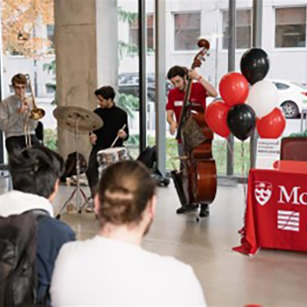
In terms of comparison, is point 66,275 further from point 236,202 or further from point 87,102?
point 87,102

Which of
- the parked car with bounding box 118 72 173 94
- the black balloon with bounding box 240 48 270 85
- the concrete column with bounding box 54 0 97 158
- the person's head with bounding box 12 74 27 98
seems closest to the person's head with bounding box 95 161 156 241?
the black balloon with bounding box 240 48 270 85

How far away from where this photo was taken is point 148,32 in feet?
24.1

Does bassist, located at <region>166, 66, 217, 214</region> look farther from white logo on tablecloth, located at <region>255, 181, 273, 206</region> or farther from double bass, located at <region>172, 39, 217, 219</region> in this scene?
white logo on tablecloth, located at <region>255, 181, 273, 206</region>

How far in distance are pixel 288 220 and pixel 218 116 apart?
0.96 meters

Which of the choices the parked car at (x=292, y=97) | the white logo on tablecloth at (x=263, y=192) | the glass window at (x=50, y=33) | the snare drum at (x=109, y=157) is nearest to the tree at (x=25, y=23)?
the glass window at (x=50, y=33)

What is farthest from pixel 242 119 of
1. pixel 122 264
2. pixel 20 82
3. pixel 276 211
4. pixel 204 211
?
pixel 20 82

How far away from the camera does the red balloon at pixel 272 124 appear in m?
4.23

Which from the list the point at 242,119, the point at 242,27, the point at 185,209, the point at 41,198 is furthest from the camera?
the point at 242,27

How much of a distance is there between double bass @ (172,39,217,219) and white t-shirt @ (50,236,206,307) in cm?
335

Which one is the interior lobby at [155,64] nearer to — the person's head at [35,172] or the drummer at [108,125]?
the drummer at [108,125]

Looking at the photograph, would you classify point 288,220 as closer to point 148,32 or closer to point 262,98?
point 262,98

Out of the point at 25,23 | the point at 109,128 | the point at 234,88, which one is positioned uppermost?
the point at 25,23

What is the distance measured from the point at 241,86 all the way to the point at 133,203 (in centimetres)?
276

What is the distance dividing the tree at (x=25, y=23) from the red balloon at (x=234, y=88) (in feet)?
14.6
